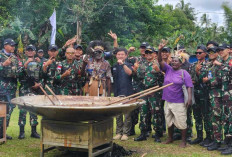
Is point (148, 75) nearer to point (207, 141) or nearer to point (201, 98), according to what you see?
point (201, 98)

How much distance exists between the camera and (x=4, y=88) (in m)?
7.27

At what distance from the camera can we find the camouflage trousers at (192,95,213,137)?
23.1 feet

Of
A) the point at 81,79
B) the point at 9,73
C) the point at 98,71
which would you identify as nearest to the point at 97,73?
the point at 98,71

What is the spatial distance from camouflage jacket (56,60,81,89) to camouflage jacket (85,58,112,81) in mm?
293

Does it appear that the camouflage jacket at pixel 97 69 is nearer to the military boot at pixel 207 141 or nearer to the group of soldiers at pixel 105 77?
the group of soldiers at pixel 105 77

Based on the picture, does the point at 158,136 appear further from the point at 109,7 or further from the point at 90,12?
the point at 109,7

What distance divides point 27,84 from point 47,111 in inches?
A: 112

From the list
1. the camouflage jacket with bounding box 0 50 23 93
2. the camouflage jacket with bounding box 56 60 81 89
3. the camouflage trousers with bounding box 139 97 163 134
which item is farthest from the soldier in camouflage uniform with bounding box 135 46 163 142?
the camouflage jacket with bounding box 0 50 23 93

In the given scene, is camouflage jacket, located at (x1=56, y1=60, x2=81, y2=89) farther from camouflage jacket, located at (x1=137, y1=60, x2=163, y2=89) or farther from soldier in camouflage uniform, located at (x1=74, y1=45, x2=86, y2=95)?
camouflage jacket, located at (x1=137, y1=60, x2=163, y2=89)

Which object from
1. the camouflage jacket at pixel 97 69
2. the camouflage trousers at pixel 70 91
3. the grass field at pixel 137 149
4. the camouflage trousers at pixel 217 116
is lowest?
the grass field at pixel 137 149

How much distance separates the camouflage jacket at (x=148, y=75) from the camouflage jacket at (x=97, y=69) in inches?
31.2

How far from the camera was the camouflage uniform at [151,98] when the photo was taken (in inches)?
285

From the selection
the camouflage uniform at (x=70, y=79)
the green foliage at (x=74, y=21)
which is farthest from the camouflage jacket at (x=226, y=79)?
the green foliage at (x=74, y=21)

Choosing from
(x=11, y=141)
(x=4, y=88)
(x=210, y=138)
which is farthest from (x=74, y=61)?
(x=210, y=138)
